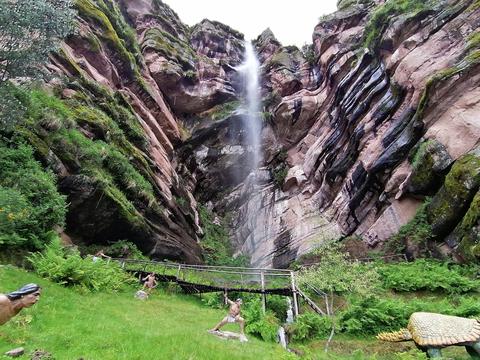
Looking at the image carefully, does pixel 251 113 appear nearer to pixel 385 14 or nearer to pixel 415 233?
pixel 385 14

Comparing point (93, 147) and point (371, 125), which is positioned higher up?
point (371, 125)

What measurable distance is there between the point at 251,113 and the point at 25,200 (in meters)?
36.8

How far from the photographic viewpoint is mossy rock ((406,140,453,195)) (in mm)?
20767

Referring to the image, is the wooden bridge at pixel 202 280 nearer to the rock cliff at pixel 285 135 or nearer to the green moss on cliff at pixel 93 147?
the rock cliff at pixel 285 135

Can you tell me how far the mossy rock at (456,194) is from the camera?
707 inches

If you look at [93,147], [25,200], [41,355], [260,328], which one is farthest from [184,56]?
[41,355]

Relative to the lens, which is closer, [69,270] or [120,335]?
[120,335]

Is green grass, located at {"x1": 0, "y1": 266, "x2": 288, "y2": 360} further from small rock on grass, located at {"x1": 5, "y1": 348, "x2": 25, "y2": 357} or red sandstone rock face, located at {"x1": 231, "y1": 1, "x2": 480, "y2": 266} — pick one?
red sandstone rock face, located at {"x1": 231, "y1": 1, "x2": 480, "y2": 266}

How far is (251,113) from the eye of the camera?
47.2 metres

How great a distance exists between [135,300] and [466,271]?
15.2 meters

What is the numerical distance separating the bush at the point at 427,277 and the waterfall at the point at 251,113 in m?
26.1

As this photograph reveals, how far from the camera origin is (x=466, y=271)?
16.2 m

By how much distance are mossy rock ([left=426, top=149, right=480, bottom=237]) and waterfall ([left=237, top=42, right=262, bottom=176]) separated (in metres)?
25.4

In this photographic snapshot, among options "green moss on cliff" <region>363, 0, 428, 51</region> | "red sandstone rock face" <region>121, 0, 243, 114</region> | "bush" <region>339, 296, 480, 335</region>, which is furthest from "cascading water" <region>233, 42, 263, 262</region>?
"bush" <region>339, 296, 480, 335</region>
